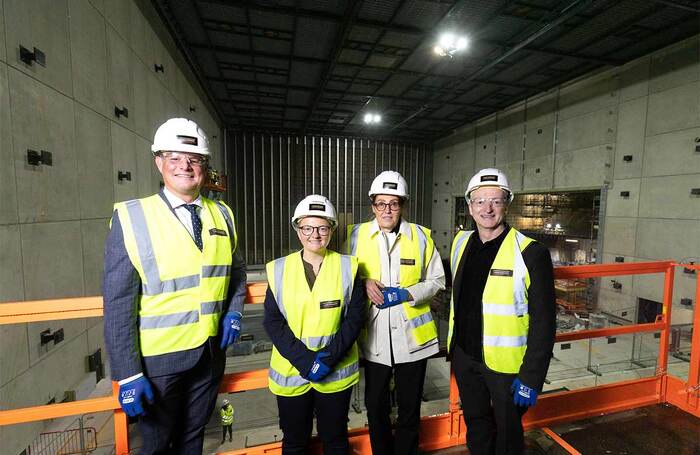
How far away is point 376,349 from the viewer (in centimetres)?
236

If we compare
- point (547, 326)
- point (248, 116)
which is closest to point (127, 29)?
point (547, 326)

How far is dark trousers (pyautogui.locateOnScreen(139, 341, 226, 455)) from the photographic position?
5.97ft

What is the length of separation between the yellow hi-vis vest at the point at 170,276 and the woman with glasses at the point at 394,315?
108 centimetres

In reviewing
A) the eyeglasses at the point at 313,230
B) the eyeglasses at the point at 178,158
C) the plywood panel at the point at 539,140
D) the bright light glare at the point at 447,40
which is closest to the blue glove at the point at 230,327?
the eyeglasses at the point at 313,230

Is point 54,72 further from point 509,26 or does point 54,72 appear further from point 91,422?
point 509,26

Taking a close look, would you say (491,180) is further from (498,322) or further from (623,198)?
(623,198)

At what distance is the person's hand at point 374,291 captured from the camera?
7.47 ft

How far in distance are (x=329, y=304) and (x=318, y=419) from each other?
2.68 feet

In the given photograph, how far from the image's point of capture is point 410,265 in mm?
2494

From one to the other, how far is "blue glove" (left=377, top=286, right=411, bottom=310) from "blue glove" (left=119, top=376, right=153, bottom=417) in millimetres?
1483

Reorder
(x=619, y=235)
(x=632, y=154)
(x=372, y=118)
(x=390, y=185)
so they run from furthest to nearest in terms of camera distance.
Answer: (x=372, y=118) → (x=619, y=235) → (x=632, y=154) → (x=390, y=185)

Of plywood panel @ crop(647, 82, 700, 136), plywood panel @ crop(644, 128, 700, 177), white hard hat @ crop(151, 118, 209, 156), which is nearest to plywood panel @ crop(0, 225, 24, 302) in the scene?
white hard hat @ crop(151, 118, 209, 156)

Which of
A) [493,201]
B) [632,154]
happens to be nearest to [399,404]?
[493,201]

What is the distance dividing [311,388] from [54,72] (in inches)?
175
